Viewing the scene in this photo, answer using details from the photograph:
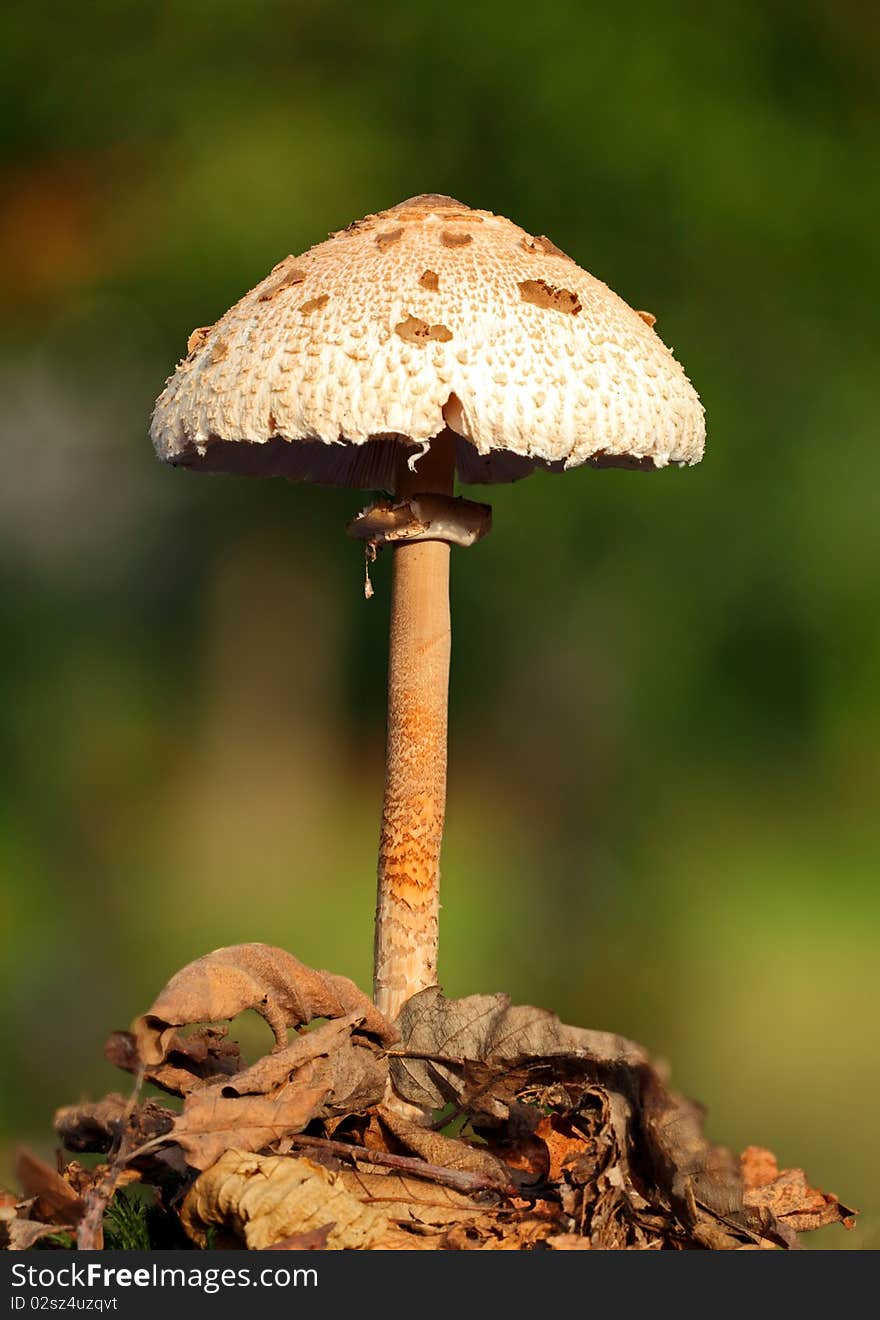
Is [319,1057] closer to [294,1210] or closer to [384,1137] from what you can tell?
[384,1137]

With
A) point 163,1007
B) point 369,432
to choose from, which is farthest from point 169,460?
point 163,1007

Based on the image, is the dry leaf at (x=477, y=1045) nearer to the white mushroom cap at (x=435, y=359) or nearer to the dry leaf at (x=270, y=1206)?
the dry leaf at (x=270, y=1206)

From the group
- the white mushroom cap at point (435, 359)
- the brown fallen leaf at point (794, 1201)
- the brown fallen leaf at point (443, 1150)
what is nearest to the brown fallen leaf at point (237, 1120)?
the brown fallen leaf at point (443, 1150)

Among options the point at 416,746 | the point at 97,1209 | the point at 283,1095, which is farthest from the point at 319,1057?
the point at 416,746

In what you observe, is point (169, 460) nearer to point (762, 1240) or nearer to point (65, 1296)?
point (65, 1296)

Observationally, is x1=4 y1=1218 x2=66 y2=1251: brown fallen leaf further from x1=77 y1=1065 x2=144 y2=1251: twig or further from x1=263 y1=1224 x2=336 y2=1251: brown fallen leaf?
x1=263 y1=1224 x2=336 y2=1251: brown fallen leaf

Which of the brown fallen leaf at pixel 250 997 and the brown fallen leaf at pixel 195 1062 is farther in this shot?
the brown fallen leaf at pixel 195 1062
